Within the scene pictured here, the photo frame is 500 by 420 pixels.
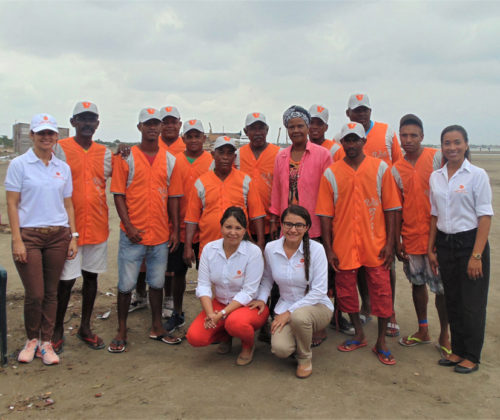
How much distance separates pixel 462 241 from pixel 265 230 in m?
2.05

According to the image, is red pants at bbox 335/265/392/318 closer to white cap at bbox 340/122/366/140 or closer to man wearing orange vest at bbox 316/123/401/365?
man wearing orange vest at bbox 316/123/401/365

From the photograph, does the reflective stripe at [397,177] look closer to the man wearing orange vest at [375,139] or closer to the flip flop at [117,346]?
the man wearing orange vest at [375,139]

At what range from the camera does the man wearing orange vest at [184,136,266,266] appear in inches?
179

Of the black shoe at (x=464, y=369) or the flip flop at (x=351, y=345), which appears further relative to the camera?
the flip flop at (x=351, y=345)

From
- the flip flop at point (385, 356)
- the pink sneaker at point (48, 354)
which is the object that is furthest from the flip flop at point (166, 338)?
the flip flop at point (385, 356)

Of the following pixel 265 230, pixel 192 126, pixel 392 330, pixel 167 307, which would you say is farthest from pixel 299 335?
pixel 192 126

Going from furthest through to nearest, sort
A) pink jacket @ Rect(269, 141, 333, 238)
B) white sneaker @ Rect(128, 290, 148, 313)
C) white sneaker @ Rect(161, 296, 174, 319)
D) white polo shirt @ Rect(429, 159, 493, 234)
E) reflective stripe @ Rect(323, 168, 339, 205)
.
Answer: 1. white sneaker @ Rect(128, 290, 148, 313)
2. white sneaker @ Rect(161, 296, 174, 319)
3. pink jacket @ Rect(269, 141, 333, 238)
4. reflective stripe @ Rect(323, 168, 339, 205)
5. white polo shirt @ Rect(429, 159, 493, 234)

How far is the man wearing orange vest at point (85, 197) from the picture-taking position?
4457 millimetres

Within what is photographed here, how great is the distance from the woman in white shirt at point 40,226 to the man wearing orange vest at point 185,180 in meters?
1.21

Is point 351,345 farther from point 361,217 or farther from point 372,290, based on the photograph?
point 361,217

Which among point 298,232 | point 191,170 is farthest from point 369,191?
point 191,170

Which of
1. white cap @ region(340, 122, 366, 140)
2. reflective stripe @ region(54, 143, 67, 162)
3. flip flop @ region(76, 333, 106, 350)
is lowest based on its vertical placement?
flip flop @ region(76, 333, 106, 350)

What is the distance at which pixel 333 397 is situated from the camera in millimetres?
3600

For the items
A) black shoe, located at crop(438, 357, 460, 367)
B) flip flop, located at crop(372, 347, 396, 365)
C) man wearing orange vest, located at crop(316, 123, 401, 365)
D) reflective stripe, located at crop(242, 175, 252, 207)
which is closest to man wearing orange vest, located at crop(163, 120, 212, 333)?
reflective stripe, located at crop(242, 175, 252, 207)
